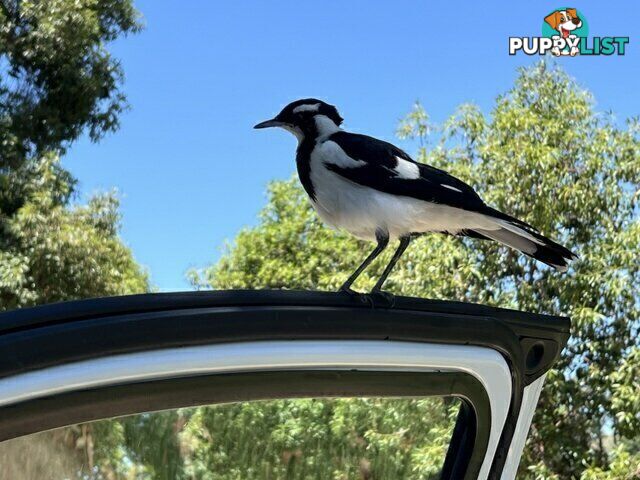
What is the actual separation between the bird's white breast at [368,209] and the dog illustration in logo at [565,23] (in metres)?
7.18

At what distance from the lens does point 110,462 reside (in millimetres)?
895

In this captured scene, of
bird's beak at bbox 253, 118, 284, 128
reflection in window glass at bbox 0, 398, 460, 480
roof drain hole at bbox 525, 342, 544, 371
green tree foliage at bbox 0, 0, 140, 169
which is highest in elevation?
green tree foliage at bbox 0, 0, 140, 169

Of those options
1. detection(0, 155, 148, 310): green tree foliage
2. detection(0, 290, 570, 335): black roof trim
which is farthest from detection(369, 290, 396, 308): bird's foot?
detection(0, 155, 148, 310): green tree foliage

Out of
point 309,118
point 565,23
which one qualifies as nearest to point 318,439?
point 309,118

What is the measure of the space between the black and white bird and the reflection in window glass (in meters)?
0.56

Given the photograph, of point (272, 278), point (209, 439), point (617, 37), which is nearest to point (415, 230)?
point (209, 439)

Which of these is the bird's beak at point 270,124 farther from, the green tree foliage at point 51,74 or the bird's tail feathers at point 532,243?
the green tree foliage at point 51,74

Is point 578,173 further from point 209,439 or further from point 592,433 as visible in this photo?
point 209,439

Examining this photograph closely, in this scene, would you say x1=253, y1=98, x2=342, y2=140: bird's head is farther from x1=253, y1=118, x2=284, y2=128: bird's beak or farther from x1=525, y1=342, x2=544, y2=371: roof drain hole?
x1=525, y1=342, x2=544, y2=371: roof drain hole

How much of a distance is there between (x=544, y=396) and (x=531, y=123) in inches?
90.2

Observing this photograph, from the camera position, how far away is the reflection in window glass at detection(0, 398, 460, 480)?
85cm

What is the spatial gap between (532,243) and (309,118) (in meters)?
0.57

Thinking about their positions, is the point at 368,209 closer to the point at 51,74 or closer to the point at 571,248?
the point at 571,248

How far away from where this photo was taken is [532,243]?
5.30ft
